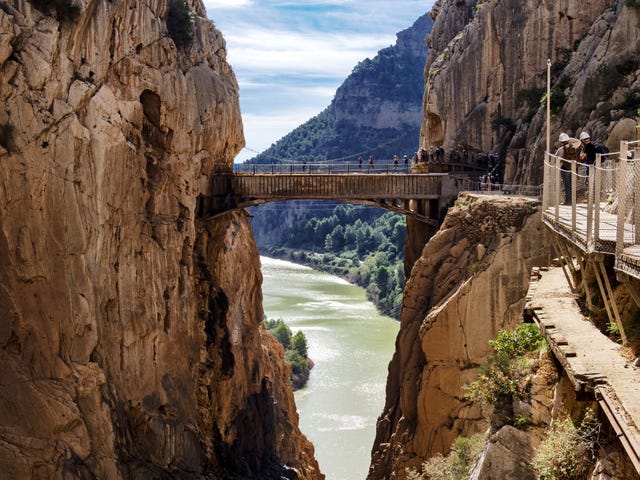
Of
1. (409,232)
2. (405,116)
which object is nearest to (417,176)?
(409,232)

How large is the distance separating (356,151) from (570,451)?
520ft

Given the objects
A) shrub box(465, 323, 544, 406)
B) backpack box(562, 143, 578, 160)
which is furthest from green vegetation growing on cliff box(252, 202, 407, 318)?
shrub box(465, 323, 544, 406)

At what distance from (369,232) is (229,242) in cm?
9965

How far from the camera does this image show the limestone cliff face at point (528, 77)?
2814 centimetres

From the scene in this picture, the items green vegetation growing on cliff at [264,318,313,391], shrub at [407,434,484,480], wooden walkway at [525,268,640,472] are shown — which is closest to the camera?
wooden walkway at [525,268,640,472]

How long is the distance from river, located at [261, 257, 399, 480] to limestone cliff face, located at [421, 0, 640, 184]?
17554mm

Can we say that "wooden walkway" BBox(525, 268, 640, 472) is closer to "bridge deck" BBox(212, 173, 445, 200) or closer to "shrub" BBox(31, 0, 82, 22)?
"shrub" BBox(31, 0, 82, 22)

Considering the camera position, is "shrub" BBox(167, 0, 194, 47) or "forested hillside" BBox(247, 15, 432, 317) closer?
"shrub" BBox(167, 0, 194, 47)

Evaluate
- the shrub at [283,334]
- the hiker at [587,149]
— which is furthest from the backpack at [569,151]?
the shrub at [283,334]

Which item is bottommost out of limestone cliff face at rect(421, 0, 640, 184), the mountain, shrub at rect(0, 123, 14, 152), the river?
→ the river

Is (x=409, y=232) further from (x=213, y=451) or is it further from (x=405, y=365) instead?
(x=213, y=451)

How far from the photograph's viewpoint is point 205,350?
31.5m

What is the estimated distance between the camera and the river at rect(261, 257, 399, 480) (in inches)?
1821

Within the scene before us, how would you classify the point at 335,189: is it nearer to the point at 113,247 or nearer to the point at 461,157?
the point at 461,157
